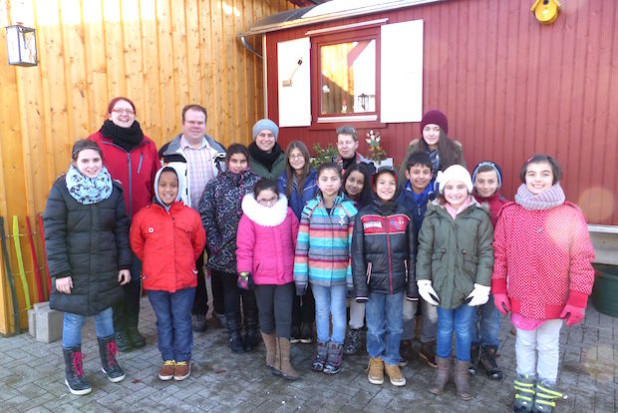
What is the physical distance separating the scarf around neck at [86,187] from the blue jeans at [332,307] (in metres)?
1.71

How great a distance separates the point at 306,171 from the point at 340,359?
1551 mm

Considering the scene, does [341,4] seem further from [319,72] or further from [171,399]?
[171,399]

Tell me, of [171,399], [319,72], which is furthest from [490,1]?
[171,399]

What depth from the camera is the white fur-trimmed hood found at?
357 centimetres

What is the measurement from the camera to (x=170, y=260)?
351cm

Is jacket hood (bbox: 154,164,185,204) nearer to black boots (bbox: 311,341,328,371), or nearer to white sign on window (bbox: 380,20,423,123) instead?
black boots (bbox: 311,341,328,371)

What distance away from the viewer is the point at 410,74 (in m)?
6.36

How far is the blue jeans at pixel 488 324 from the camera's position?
3.63 meters

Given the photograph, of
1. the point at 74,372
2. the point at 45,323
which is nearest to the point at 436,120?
the point at 74,372

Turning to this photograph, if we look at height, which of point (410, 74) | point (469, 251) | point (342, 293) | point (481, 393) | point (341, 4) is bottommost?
point (481, 393)

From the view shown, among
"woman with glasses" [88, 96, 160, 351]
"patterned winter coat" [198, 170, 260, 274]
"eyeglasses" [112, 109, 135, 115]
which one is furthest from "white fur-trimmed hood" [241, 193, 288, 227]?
"eyeglasses" [112, 109, 135, 115]

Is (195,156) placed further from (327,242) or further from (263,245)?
(327,242)

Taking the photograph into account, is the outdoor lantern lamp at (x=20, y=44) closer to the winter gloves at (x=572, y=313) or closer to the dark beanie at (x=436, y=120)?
the dark beanie at (x=436, y=120)

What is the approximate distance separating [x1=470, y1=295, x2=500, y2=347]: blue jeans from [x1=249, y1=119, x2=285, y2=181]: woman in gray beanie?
2.01m
